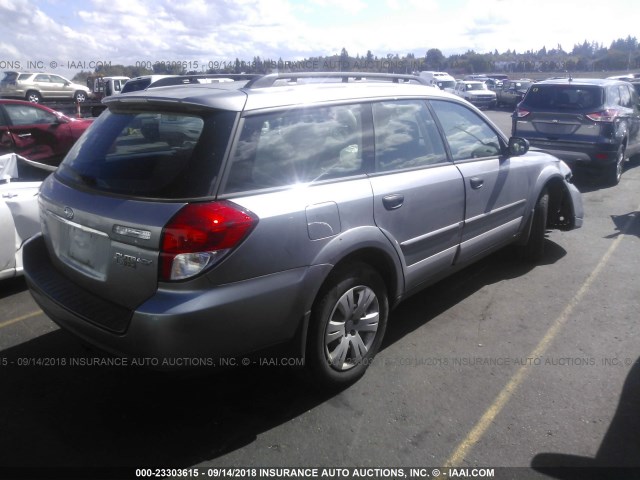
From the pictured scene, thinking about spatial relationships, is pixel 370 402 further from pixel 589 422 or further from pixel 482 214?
pixel 482 214

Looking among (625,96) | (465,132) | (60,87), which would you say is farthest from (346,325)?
(60,87)

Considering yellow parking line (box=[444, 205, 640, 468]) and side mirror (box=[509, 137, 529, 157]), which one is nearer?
yellow parking line (box=[444, 205, 640, 468])

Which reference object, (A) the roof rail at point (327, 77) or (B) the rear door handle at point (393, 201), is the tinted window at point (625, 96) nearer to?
(A) the roof rail at point (327, 77)

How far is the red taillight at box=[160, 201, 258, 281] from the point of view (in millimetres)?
2521

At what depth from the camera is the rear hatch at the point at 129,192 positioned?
262cm

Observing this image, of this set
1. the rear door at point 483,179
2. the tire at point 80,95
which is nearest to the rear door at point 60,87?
the tire at point 80,95

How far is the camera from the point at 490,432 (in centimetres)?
295

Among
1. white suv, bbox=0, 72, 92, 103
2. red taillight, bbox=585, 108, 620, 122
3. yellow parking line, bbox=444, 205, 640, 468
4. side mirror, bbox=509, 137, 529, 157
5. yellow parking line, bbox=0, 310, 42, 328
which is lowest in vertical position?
yellow parking line, bbox=444, 205, 640, 468

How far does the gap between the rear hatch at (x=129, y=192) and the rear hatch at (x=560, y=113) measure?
833 cm

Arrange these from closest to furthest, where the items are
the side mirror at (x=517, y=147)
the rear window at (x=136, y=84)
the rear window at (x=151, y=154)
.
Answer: the rear window at (x=151, y=154), the side mirror at (x=517, y=147), the rear window at (x=136, y=84)

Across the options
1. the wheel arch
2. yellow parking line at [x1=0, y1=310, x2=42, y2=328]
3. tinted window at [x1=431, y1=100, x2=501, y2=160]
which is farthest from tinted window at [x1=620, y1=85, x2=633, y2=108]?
yellow parking line at [x1=0, y1=310, x2=42, y2=328]

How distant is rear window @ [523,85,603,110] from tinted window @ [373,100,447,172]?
6.76 metres

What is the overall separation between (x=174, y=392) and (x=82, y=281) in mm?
890

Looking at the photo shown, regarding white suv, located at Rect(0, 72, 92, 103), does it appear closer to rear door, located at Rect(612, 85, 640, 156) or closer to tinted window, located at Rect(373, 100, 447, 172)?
rear door, located at Rect(612, 85, 640, 156)
